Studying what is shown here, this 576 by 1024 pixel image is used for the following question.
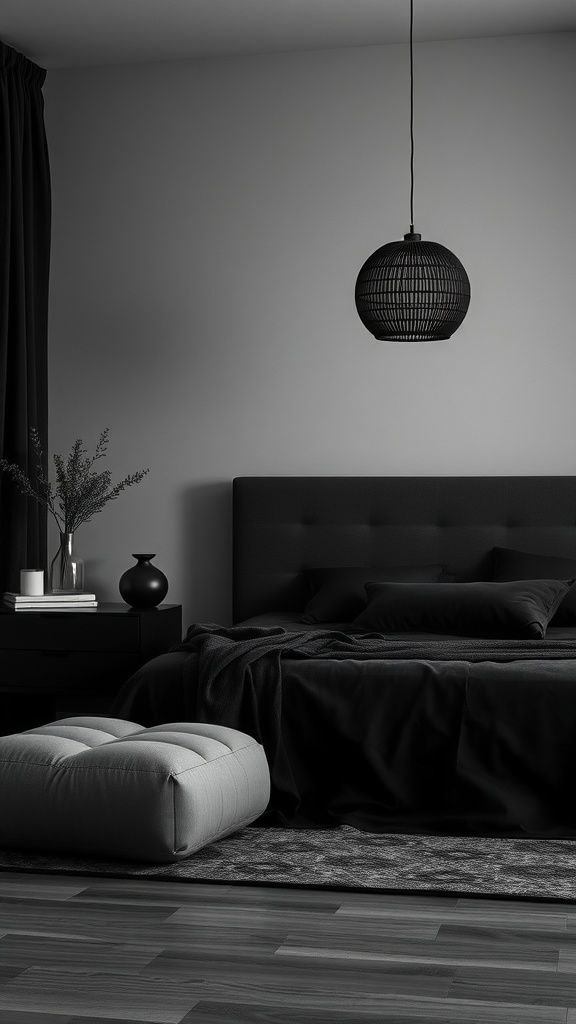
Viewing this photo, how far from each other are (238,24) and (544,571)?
9.11 feet

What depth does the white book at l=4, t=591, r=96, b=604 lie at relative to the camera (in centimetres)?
503

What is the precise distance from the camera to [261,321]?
220 inches

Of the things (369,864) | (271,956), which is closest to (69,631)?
(369,864)

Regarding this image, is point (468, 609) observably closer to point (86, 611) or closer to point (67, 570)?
point (86, 611)

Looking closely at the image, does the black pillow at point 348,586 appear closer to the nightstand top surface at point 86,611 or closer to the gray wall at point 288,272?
the gray wall at point 288,272

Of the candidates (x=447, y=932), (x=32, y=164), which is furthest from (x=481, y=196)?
(x=447, y=932)

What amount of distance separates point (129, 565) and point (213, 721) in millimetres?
2176

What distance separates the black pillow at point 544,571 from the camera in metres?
4.76

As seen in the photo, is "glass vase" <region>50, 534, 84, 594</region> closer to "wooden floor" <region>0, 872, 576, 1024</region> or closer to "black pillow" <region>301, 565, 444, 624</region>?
"black pillow" <region>301, 565, 444, 624</region>

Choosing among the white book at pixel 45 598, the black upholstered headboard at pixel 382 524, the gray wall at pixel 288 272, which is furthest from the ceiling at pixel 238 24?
the white book at pixel 45 598

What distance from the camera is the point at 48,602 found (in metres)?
5.07

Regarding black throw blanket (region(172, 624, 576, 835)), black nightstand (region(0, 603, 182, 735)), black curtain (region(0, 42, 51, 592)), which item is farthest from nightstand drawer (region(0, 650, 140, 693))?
black throw blanket (region(172, 624, 576, 835))

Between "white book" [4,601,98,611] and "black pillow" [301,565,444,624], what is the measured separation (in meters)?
0.96

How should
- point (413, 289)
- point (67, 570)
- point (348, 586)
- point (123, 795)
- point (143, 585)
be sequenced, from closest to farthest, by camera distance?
point (123, 795), point (413, 289), point (348, 586), point (143, 585), point (67, 570)
